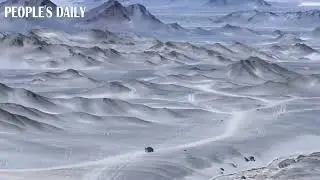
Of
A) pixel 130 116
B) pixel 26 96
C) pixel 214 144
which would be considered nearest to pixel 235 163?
pixel 214 144

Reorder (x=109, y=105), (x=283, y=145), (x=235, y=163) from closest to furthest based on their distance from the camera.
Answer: (x=235, y=163) < (x=283, y=145) < (x=109, y=105)

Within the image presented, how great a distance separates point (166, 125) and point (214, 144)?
23894 millimetres

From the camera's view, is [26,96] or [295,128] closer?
[295,128]

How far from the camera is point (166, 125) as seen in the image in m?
153

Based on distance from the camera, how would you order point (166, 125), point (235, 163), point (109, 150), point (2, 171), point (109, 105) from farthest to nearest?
1. point (109, 105)
2. point (166, 125)
3. point (109, 150)
4. point (235, 163)
5. point (2, 171)

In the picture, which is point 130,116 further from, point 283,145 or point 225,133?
point 283,145

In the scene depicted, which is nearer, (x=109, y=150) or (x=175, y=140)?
(x=109, y=150)

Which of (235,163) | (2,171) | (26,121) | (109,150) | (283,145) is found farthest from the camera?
(26,121)

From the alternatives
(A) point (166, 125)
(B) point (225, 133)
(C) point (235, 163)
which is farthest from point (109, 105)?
(C) point (235, 163)

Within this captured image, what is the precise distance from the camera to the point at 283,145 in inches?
5285

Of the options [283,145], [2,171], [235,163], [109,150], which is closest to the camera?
[2,171]

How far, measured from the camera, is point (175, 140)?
443 feet

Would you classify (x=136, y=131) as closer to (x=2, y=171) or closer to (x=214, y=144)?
(x=214, y=144)

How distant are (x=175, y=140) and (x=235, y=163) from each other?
68.8 ft
